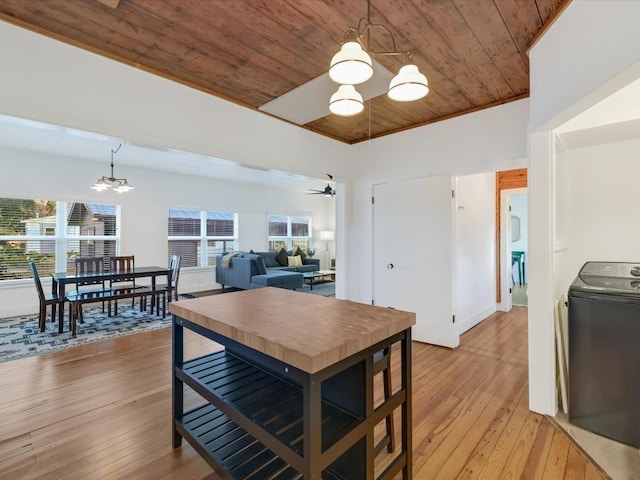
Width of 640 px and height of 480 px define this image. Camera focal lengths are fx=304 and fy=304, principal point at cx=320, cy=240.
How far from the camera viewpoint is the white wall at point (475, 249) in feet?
12.8

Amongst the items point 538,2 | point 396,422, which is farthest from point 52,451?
point 538,2

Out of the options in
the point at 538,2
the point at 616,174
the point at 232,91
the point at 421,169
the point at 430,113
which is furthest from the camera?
the point at 421,169

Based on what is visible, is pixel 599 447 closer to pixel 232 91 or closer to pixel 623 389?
pixel 623 389

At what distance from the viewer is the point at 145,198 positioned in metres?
6.27

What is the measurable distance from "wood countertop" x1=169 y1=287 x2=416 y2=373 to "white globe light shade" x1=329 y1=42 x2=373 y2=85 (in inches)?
45.8

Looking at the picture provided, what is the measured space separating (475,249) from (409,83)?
3.42 meters

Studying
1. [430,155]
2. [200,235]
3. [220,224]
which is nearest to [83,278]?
[200,235]

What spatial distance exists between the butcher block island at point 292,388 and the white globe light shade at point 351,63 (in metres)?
1.16

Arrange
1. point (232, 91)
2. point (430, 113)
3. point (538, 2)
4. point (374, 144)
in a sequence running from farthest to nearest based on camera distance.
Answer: point (374, 144)
point (430, 113)
point (232, 91)
point (538, 2)

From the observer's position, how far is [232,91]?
2.86 meters

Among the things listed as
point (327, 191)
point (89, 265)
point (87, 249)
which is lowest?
point (89, 265)

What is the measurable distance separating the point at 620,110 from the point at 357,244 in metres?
2.87

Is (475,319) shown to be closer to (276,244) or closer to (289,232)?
(276,244)

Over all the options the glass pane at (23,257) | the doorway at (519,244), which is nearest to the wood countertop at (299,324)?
the glass pane at (23,257)
